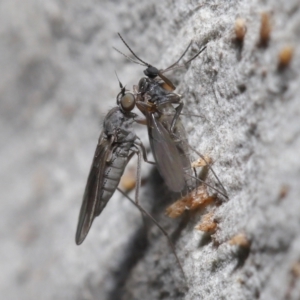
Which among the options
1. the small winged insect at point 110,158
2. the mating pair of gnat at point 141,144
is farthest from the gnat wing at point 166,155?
the small winged insect at point 110,158

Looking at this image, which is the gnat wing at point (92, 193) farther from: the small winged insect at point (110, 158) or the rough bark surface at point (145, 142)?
the rough bark surface at point (145, 142)

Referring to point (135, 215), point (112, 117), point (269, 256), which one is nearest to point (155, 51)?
point (112, 117)

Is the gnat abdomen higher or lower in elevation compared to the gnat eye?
lower

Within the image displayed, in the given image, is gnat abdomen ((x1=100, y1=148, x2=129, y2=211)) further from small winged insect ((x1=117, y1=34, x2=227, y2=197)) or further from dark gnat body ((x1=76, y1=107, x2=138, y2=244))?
small winged insect ((x1=117, y1=34, x2=227, y2=197))

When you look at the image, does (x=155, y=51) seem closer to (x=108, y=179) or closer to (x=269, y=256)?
(x=108, y=179)

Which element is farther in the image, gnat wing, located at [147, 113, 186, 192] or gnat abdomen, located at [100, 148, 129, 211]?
gnat abdomen, located at [100, 148, 129, 211]

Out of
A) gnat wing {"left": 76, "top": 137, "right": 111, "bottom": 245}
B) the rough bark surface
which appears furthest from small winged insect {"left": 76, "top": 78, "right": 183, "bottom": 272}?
the rough bark surface
